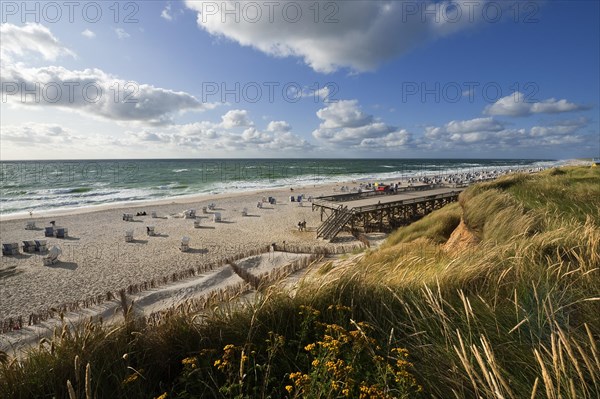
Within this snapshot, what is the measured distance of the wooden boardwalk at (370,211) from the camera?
870 inches

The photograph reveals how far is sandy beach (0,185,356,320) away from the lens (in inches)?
532

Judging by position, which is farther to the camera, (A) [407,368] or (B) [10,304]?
(B) [10,304]

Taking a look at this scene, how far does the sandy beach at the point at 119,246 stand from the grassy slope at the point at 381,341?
12855 mm

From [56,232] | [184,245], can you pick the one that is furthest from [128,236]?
[56,232]

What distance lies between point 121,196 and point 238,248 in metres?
38.1

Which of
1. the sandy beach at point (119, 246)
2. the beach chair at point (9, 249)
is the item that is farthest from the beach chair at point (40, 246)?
the beach chair at point (9, 249)

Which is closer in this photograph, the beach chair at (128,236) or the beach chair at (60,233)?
the beach chair at (128,236)

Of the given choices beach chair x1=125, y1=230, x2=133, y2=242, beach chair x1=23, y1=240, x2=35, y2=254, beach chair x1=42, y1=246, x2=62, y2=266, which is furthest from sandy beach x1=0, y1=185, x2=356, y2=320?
beach chair x1=23, y1=240, x2=35, y2=254

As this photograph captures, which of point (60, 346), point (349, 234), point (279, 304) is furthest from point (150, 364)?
point (349, 234)

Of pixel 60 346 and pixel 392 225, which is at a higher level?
pixel 60 346

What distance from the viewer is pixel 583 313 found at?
2.35 m

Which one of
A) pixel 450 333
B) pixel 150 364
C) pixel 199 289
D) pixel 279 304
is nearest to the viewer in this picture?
pixel 450 333

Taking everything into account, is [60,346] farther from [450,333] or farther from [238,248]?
[238,248]

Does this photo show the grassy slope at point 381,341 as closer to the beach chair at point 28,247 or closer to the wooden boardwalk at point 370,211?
the wooden boardwalk at point 370,211
